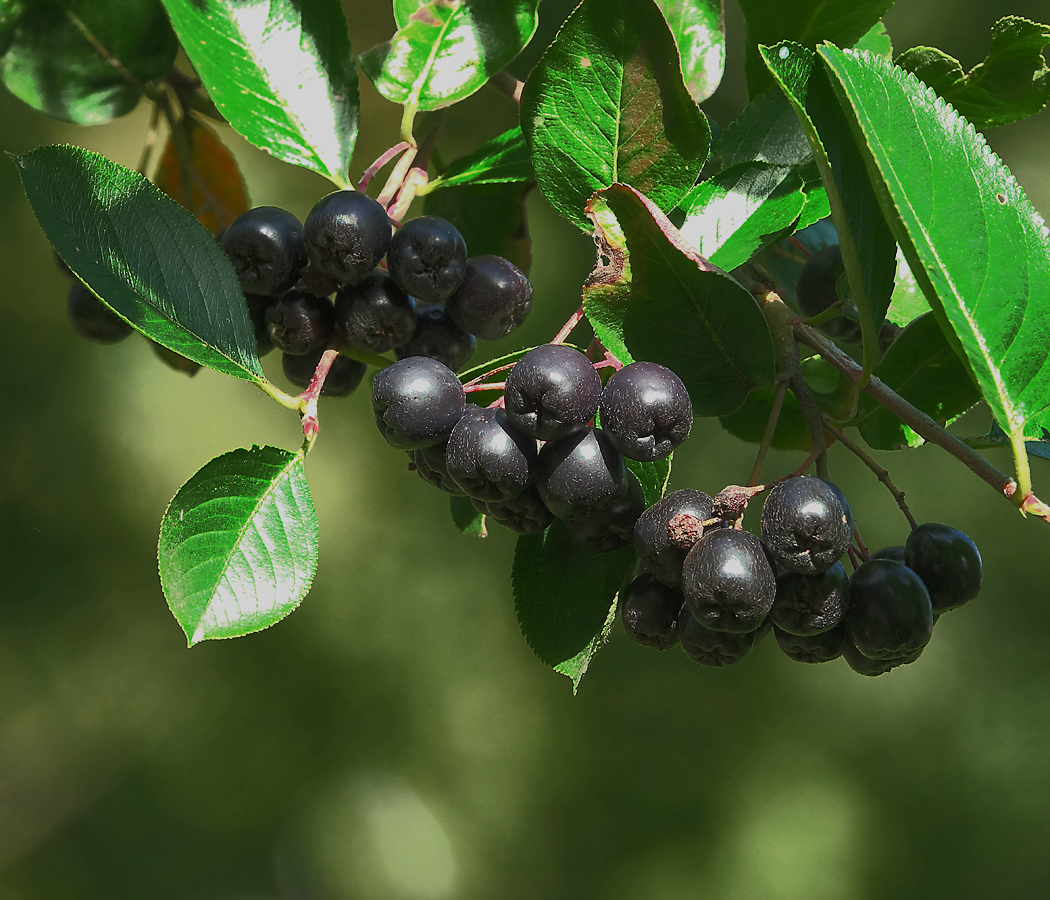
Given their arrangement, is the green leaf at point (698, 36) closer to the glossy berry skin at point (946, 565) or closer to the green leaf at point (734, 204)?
the green leaf at point (734, 204)

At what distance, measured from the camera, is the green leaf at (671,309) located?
1.37 ft

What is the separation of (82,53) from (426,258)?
557 millimetres

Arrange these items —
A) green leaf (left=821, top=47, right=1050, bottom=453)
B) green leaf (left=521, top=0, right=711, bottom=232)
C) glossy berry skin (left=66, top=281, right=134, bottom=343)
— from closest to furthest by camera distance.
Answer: green leaf (left=821, top=47, right=1050, bottom=453)
green leaf (left=521, top=0, right=711, bottom=232)
glossy berry skin (left=66, top=281, right=134, bottom=343)

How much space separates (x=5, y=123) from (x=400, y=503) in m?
1.17

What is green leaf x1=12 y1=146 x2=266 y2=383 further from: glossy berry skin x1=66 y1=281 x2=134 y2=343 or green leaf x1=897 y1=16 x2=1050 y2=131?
green leaf x1=897 y1=16 x2=1050 y2=131

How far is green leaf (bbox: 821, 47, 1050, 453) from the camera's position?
0.33 meters

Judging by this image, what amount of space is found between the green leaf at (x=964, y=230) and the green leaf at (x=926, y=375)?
83 mm

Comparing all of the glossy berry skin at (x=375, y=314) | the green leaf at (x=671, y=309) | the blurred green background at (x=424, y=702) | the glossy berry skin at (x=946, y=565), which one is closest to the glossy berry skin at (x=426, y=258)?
the glossy berry skin at (x=375, y=314)

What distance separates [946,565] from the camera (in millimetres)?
467

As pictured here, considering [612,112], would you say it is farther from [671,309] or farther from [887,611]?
[887,611]

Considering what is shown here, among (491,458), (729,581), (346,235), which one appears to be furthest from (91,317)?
(729,581)

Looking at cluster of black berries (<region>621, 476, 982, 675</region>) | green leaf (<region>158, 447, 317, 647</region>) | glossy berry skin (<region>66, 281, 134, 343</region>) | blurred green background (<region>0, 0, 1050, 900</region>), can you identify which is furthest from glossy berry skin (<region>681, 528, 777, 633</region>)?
blurred green background (<region>0, 0, 1050, 900</region>)

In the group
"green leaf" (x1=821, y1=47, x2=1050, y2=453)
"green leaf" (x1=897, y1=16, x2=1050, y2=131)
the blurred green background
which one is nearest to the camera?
"green leaf" (x1=821, y1=47, x2=1050, y2=453)

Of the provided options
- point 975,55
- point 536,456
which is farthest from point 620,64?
point 975,55
